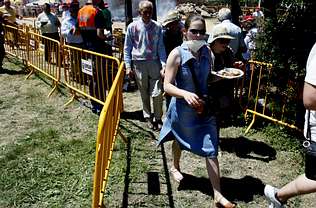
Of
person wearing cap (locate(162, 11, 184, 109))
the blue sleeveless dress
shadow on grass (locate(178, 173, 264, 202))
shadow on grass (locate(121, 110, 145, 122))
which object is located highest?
person wearing cap (locate(162, 11, 184, 109))

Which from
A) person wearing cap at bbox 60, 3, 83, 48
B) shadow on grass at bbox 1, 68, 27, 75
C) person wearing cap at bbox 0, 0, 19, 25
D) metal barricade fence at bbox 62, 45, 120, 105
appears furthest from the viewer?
person wearing cap at bbox 0, 0, 19, 25

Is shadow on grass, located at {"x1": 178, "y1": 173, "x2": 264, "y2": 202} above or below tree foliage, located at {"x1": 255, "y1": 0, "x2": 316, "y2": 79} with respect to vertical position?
below

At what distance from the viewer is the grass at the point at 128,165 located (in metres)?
4.22

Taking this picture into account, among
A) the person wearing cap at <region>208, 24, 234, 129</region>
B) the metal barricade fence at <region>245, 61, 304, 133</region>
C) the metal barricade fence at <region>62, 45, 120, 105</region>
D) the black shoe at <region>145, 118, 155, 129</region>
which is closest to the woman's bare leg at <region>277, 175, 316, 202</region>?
the person wearing cap at <region>208, 24, 234, 129</region>

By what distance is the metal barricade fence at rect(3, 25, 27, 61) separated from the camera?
34.4 ft

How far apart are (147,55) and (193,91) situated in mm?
2136

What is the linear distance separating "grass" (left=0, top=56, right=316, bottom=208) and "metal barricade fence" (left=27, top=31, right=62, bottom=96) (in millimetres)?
2343

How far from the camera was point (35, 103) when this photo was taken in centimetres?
758

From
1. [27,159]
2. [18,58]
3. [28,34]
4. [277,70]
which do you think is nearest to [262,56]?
[277,70]

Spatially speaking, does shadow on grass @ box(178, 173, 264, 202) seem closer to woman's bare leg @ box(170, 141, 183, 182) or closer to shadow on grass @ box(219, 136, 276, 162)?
woman's bare leg @ box(170, 141, 183, 182)

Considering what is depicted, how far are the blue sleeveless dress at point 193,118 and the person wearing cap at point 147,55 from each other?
5.88ft

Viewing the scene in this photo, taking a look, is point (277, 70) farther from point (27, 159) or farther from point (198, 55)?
point (27, 159)

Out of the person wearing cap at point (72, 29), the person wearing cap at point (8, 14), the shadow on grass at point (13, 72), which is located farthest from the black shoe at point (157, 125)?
the person wearing cap at point (8, 14)

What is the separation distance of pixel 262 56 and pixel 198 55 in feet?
9.11
